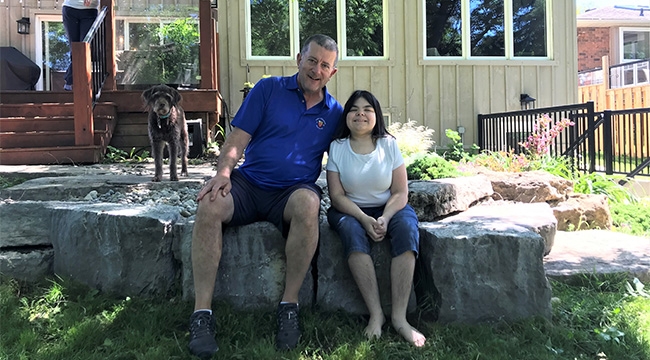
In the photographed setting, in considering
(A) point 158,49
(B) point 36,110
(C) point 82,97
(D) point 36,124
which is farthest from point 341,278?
(A) point 158,49

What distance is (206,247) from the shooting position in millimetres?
2209

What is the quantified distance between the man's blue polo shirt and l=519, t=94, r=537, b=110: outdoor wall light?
292 inches

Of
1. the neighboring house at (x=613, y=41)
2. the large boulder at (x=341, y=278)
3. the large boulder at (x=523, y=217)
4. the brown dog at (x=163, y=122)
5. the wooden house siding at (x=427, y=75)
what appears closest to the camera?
the large boulder at (x=341, y=278)

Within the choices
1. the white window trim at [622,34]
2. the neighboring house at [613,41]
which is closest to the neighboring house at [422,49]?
the neighboring house at [613,41]

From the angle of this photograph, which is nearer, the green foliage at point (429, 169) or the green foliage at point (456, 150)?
the green foliage at point (429, 169)

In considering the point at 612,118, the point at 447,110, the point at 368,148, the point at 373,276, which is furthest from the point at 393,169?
the point at 447,110

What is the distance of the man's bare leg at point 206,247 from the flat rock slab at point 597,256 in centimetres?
196

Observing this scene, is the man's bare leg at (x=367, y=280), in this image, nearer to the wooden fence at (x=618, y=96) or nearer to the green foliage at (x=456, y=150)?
the green foliage at (x=456, y=150)

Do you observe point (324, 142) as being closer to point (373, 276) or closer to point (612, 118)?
point (373, 276)

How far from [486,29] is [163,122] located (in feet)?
23.3

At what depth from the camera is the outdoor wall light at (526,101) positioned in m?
8.96

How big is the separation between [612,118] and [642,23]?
14.7 metres

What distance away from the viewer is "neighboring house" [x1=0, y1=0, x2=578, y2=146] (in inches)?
339

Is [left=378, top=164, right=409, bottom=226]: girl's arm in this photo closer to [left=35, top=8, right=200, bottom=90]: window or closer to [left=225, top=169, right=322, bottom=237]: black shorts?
[left=225, top=169, right=322, bottom=237]: black shorts
